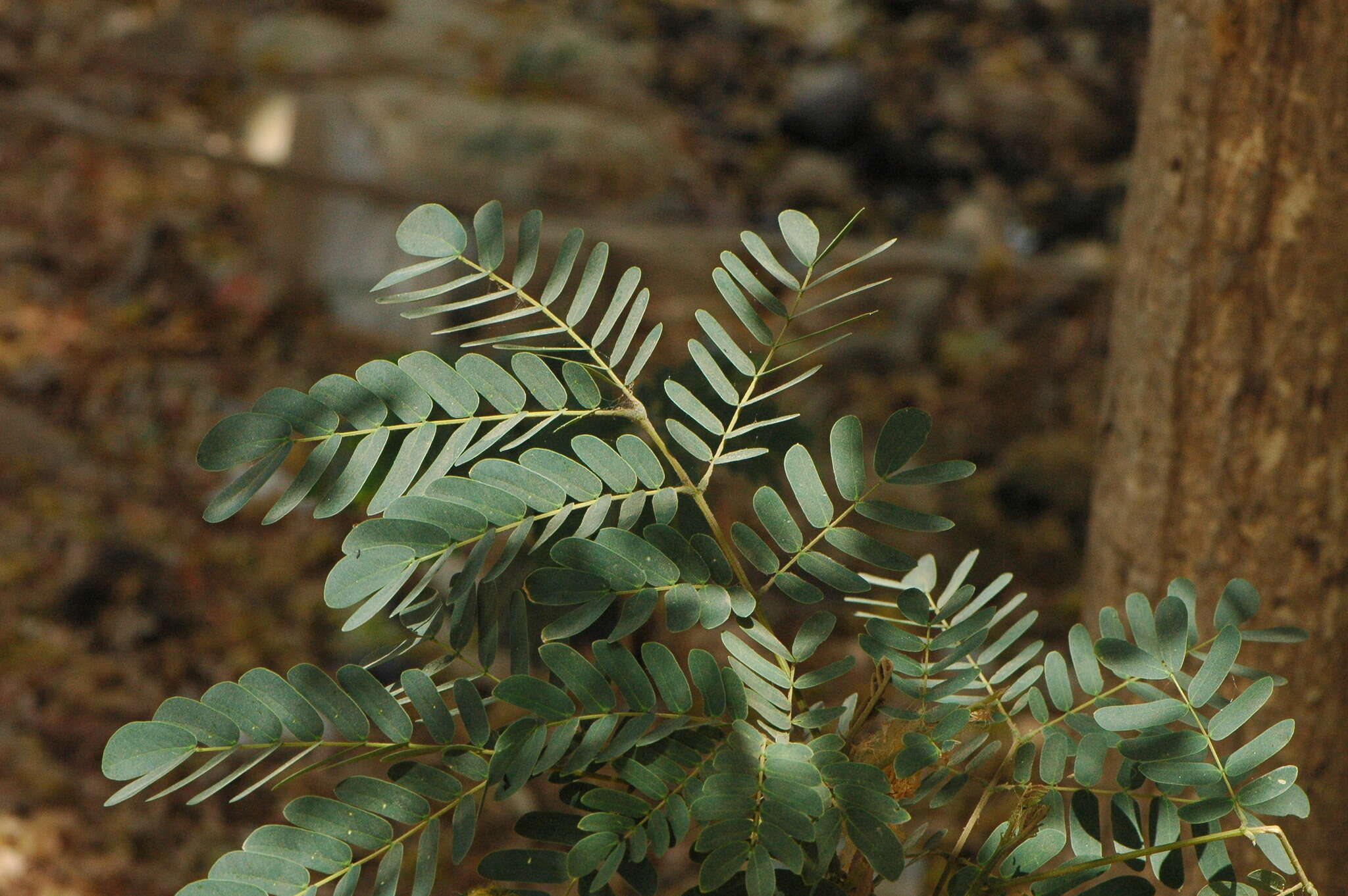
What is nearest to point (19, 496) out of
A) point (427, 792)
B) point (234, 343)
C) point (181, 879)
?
point (234, 343)

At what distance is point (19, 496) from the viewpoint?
137 inches

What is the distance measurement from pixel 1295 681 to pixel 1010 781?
0.99 meters

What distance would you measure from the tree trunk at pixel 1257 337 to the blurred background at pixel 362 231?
1.54 meters

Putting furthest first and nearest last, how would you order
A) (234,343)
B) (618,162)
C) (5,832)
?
(618,162), (234,343), (5,832)

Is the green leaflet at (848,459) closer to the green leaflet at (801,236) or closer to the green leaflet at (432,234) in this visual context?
the green leaflet at (801,236)

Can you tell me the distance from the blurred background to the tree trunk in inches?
60.5

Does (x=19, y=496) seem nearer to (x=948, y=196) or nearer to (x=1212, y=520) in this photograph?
(x=1212, y=520)

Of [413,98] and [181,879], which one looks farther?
[413,98]

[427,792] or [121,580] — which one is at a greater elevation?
[427,792]

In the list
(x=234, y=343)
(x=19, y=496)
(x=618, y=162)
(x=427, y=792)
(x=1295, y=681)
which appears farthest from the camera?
(x=618, y=162)

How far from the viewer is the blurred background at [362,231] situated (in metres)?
3.11

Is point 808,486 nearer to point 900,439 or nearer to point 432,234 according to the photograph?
point 900,439

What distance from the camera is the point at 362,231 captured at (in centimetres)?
415

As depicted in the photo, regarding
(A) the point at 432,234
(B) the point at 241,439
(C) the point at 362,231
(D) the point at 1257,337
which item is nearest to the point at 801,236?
(A) the point at 432,234
